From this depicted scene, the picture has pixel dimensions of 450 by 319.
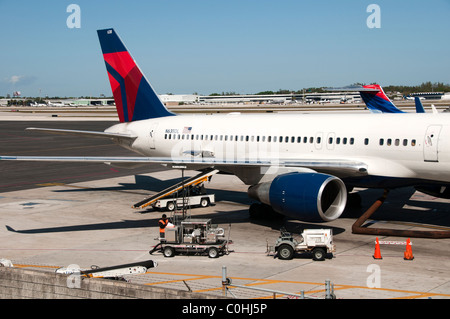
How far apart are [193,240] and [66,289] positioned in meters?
7.32

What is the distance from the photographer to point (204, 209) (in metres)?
31.4

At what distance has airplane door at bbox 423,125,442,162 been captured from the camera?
79.8 ft

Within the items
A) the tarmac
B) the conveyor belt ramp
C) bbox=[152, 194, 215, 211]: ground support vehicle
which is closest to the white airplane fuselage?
the conveyor belt ramp

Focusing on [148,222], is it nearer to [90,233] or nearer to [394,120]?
[90,233]

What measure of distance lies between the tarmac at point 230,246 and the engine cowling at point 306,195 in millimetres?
1441

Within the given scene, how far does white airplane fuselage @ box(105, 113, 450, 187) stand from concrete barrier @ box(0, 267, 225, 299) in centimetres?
1272

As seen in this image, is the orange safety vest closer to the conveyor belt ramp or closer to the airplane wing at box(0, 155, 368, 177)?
the airplane wing at box(0, 155, 368, 177)

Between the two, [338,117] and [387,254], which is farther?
[338,117]

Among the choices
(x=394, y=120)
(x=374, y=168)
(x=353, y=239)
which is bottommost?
(x=353, y=239)

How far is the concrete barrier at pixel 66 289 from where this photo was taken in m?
14.9

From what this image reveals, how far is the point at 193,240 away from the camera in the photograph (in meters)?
22.5

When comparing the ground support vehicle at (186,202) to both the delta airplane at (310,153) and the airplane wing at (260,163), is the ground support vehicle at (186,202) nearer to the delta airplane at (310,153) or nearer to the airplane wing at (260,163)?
the delta airplane at (310,153)

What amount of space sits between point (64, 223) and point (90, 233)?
104 inches
